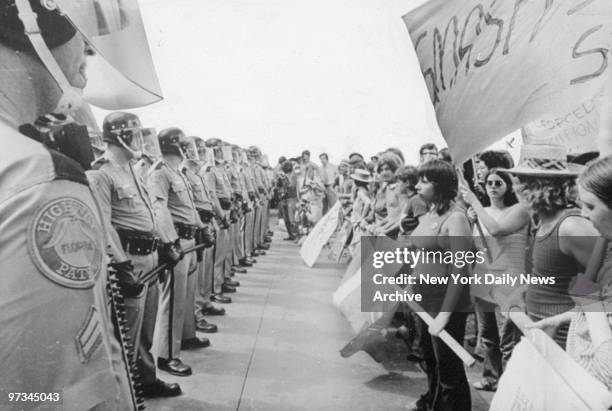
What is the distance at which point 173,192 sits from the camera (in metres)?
5.81

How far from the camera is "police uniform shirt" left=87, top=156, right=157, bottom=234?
13.4 feet

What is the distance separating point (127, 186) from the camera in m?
4.18

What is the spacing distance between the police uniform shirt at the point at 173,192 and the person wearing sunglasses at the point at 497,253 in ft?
10.1

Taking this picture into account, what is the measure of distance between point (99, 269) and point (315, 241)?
9.39 m

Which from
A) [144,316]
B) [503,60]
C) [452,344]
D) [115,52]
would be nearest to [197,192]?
[144,316]

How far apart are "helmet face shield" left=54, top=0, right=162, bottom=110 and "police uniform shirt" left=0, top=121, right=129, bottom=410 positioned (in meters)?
0.31

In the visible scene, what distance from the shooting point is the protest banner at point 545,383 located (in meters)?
1.89

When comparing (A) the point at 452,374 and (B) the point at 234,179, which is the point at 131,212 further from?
(B) the point at 234,179

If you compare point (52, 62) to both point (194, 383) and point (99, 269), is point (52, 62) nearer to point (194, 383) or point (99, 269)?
point (99, 269)

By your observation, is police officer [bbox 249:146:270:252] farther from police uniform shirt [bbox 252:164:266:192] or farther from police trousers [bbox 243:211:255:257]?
police trousers [bbox 243:211:255:257]

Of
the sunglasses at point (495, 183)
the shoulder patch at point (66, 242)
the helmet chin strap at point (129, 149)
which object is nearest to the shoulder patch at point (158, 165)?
the helmet chin strap at point (129, 149)

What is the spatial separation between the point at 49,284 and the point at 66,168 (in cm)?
27

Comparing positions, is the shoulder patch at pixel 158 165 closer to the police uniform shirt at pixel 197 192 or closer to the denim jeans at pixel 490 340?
the police uniform shirt at pixel 197 192

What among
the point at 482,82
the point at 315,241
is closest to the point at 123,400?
the point at 482,82
